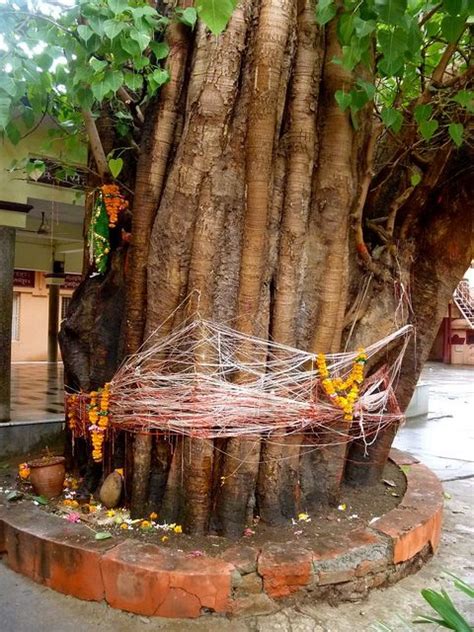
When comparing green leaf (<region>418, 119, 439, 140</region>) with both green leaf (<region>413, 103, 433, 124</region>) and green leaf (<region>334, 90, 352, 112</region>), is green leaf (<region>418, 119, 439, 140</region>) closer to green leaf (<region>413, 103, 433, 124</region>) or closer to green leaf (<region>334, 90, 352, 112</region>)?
green leaf (<region>413, 103, 433, 124</region>)

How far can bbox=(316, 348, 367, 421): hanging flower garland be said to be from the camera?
3.06 metres

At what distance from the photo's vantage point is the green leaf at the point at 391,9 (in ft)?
6.55

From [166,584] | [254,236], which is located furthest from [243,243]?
[166,584]

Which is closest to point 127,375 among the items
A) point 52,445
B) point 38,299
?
point 52,445

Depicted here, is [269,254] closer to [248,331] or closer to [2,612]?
[248,331]

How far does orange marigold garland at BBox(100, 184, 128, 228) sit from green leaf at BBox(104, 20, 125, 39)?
1.18 metres

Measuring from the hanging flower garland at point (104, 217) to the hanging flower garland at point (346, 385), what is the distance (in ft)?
5.07

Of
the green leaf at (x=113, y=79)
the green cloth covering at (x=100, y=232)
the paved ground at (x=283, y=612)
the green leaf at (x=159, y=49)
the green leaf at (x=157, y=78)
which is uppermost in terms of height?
the green leaf at (x=159, y=49)

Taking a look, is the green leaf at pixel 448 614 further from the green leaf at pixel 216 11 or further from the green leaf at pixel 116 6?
the green leaf at pixel 116 6

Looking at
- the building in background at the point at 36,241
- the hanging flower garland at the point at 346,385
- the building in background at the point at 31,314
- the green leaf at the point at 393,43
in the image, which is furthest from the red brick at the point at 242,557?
the building in background at the point at 31,314

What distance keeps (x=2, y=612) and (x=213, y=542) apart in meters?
0.99

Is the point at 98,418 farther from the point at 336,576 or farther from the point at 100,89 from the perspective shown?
the point at 100,89

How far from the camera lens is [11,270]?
583cm

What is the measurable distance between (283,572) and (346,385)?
1.02 m
